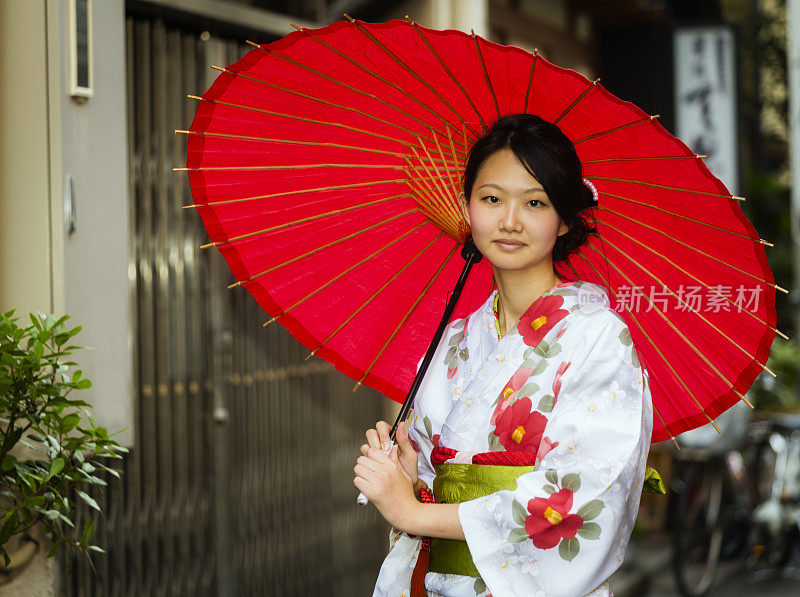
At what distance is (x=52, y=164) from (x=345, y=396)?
250cm

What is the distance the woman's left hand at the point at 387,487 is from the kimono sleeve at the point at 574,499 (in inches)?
5.9

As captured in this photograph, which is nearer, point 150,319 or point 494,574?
point 494,574

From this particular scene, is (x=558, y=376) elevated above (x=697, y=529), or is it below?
above

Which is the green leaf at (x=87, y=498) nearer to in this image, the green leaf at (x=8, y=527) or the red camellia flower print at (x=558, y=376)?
the green leaf at (x=8, y=527)

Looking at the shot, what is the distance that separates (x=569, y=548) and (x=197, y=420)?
2.90m

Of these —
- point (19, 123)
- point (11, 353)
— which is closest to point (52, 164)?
point (19, 123)

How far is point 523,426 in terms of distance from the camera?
2.18 meters

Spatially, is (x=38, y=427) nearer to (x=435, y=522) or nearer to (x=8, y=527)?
(x=8, y=527)

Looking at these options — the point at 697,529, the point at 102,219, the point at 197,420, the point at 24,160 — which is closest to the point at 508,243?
the point at 102,219

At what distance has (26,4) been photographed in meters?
3.42

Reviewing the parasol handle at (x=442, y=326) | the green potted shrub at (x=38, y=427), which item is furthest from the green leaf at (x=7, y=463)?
the parasol handle at (x=442, y=326)

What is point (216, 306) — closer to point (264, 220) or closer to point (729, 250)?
point (264, 220)

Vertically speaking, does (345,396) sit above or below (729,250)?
below

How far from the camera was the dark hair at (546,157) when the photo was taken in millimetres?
2244
